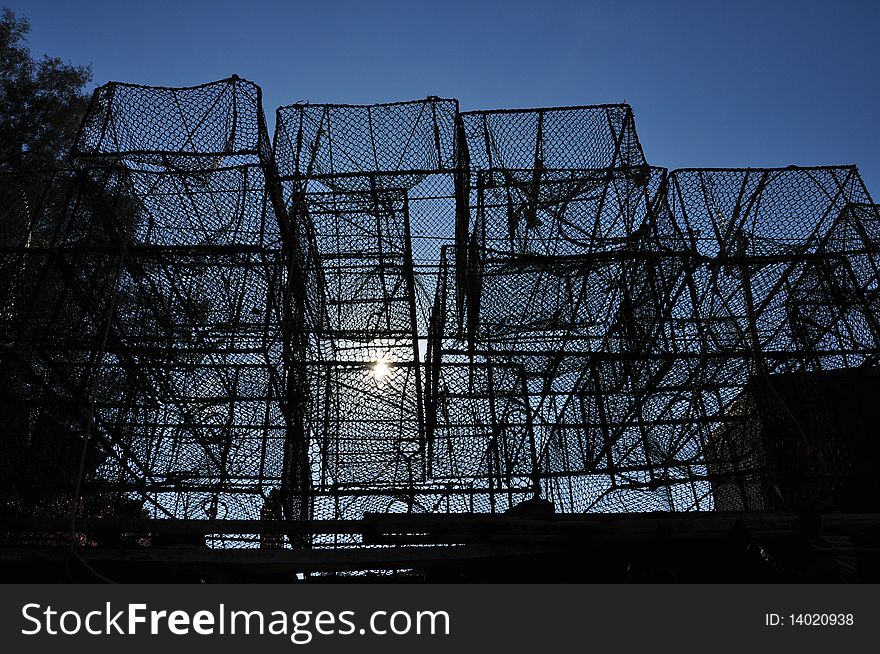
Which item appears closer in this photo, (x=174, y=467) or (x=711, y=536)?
(x=711, y=536)

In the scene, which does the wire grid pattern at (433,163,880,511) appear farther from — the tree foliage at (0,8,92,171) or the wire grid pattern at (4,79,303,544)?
the tree foliage at (0,8,92,171)

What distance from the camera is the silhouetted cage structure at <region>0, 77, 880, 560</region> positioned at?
7508 mm

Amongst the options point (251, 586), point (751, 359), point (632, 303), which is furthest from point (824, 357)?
point (251, 586)

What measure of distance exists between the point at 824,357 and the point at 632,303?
2.37 metres

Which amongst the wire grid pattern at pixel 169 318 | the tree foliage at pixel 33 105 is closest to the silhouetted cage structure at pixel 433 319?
the wire grid pattern at pixel 169 318

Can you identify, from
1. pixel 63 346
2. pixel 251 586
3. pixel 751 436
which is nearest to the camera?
pixel 251 586

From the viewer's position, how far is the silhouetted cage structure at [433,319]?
7508 mm

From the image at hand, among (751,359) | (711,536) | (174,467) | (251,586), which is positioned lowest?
(251,586)

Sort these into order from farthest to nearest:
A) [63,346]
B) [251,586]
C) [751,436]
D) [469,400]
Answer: [469,400]
[751,436]
[63,346]
[251,586]

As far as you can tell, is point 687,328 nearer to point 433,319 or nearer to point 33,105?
point 433,319

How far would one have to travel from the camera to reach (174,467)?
26.3ft

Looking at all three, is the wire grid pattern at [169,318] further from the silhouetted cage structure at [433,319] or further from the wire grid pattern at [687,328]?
the wire grid pattern at [687,328]

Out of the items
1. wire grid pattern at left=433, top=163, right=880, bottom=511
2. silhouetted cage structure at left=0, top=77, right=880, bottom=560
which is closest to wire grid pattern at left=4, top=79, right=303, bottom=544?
silhouetted cage structure at left=0, top=77, right=880, bottom=560

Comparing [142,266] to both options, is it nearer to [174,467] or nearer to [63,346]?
[63,346]
